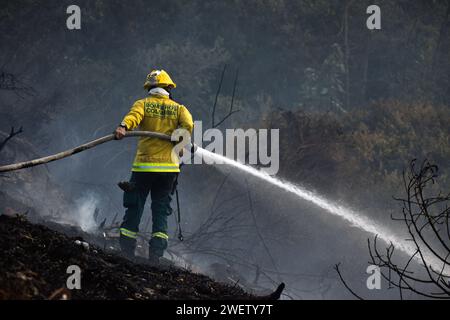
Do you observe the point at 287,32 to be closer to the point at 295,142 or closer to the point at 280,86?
the point at 280,86

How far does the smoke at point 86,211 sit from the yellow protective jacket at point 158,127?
4.43m

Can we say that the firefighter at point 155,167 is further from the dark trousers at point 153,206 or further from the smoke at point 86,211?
the smoke at point 86,211

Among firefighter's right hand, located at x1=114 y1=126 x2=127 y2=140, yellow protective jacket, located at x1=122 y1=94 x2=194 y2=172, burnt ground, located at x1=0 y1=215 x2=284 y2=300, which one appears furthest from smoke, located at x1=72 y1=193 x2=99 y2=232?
burnt ground, located at x1=0 y1=215 x2=284 y2=300

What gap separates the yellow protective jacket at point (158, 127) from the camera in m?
6.29

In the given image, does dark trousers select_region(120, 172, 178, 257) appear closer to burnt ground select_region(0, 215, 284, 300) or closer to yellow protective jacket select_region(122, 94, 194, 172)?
yellow protective jacket select_region(122, 94, 194, 172)

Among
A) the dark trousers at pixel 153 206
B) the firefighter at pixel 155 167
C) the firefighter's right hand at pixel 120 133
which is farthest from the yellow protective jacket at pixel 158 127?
the firefighter's right hand at pixel 120 133

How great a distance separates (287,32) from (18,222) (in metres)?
17.4

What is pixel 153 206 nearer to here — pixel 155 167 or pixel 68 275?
pixel 155 167

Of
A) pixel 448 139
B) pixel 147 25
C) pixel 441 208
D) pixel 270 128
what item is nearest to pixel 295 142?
pixel 270 128

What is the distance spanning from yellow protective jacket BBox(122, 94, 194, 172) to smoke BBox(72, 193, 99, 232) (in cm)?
443

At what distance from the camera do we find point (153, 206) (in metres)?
6.56

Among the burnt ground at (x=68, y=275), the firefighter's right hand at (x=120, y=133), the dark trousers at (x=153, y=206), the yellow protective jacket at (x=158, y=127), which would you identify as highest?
the yellow protective jacket at (x=158, y=127)

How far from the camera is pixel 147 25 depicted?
19.0 m

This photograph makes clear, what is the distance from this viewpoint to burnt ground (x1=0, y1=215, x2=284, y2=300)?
3.11 meters
